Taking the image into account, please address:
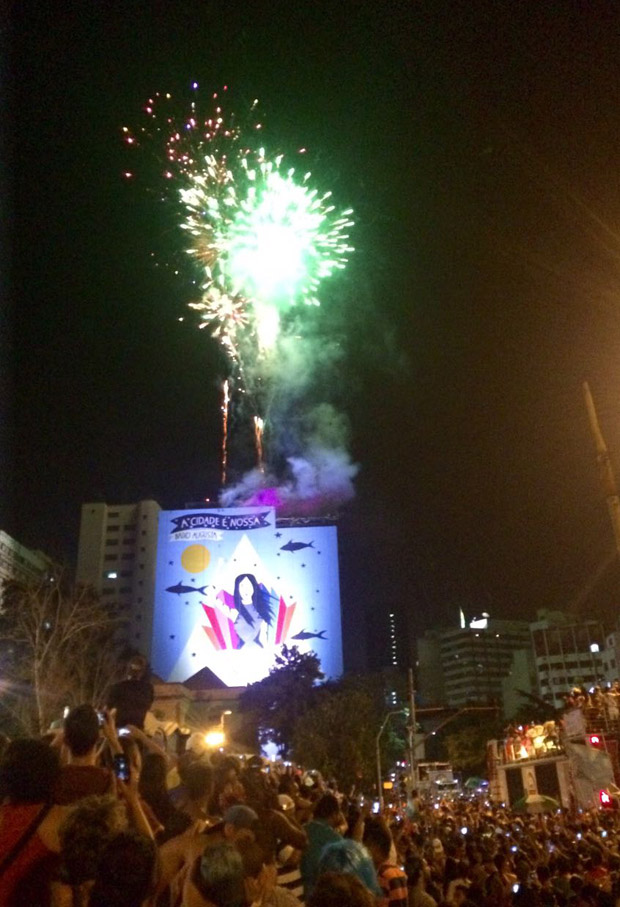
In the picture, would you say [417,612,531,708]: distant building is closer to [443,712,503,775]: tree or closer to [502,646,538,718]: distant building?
[502,646,538,718]: distant building

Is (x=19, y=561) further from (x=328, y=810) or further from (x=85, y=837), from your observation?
(x=85, y=837)

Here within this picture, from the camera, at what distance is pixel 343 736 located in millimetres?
36750

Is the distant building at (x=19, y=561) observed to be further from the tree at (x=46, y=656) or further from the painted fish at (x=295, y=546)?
the tree at (x=46, y=656)

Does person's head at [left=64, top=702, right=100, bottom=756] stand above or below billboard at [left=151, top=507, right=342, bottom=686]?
below

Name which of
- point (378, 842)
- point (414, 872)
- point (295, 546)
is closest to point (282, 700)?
point (295, 546)

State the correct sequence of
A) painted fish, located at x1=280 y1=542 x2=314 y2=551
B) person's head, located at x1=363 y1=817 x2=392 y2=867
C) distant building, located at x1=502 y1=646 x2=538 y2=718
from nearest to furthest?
person's head, located at x1=363 y1=817 x2=392 y2=867 < painted fish, located at x1=280 y1=542 x2=314 y2=551 < distant building, located at x1=502 y1=646 x2=538 y2=718

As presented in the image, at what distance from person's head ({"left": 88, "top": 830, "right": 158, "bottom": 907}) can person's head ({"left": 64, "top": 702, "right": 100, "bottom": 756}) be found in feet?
4.94

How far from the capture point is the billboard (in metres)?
59.6

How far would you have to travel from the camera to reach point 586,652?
87.2m

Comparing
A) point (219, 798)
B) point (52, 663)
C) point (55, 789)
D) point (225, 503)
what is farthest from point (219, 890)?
point (225, 503)

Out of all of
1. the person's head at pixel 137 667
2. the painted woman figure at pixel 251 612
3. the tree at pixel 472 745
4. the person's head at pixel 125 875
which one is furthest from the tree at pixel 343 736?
the person's head at pixel 125 875

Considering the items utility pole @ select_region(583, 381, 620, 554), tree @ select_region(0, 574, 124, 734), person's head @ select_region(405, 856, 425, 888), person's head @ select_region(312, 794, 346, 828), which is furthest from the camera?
tree @ select_region(0, 574, 124, 734)

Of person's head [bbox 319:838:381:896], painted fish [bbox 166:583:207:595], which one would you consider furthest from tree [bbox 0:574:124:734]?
painted fish [bbox 166:583:207:595]

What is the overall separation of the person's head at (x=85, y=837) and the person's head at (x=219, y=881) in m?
0.40
